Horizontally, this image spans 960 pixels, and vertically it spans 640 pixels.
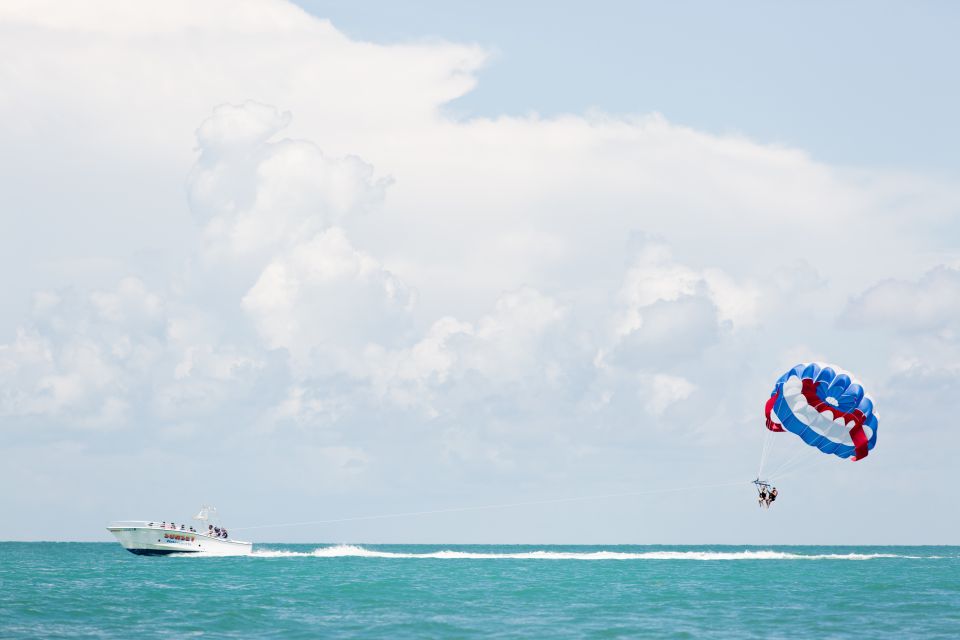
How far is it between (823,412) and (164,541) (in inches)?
2600

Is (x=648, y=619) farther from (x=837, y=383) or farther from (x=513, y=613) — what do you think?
(x=837, y=383)

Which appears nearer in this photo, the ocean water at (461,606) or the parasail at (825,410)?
the ocean water at (461,606)

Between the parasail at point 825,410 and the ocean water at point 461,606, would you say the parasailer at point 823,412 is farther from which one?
the ocean water at point 461,606

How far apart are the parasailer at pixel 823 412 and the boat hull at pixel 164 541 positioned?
196 feet

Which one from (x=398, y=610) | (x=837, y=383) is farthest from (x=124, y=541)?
(x=837, y=383)

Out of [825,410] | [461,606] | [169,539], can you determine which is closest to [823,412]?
[825,410]

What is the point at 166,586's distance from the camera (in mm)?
68438

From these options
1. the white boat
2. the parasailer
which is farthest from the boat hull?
the parasailer

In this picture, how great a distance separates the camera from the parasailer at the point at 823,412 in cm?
5341

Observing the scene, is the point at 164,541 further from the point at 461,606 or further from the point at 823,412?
the point at 823,412

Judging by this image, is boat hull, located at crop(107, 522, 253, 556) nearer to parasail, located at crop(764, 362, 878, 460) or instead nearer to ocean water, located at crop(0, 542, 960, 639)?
ocean water, located at crop(0, 542, 960, 639)

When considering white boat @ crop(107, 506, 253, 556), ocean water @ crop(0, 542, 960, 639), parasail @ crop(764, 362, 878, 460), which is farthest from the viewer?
white boat @ crop(107, 506, 253, 556)

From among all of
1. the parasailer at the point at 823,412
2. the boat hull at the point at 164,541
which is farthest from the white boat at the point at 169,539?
the parasailer at the point at 823,412

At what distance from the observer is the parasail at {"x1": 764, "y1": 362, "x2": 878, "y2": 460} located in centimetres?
5341
